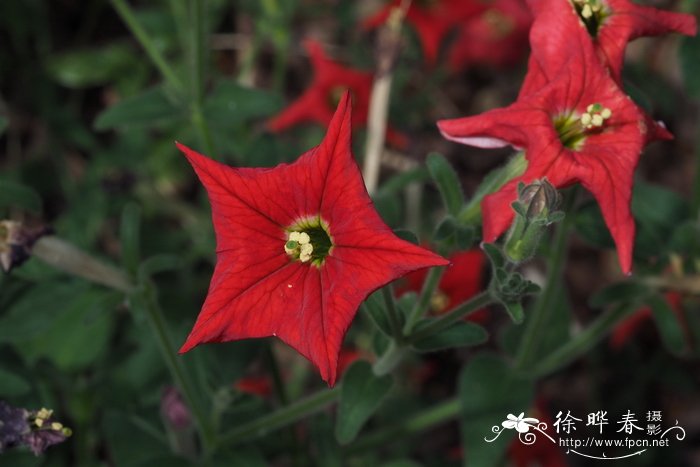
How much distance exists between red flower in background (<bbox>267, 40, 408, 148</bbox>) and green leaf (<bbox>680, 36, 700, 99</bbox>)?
154 centimetres

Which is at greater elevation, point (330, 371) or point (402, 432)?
point (330, 371)

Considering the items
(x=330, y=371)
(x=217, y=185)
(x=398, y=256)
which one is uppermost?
(x=217, y=185)

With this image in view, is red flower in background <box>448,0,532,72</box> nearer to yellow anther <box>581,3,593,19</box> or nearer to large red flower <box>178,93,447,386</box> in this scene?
yellow anther <box>581,3,593,19</box>

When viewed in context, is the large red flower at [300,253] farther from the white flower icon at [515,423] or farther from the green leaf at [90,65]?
the green leaf at [90,65]

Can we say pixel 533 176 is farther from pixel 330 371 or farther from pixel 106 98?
pixel 106 98

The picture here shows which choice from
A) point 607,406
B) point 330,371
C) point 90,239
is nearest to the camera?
point 330,371

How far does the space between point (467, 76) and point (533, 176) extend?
3.64 meters

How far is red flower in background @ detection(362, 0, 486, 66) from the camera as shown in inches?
177

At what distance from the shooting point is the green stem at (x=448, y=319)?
2523 mm

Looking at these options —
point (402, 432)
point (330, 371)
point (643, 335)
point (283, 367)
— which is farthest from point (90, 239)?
point (643, 335)

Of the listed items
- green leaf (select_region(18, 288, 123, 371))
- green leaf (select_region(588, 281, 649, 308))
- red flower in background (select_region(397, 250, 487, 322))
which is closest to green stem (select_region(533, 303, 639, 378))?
green leaf (select_region(588, 281, 649, 308))

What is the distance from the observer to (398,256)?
206 centimetres

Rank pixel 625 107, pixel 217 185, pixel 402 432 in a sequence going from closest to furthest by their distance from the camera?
pixel 217 185 < pixel 625 107 < pixel 402 432

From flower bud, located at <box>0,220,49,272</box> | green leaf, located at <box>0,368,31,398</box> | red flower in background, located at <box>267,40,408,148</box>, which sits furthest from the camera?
red flower in background, located at <box>267,40,408,148</box>
